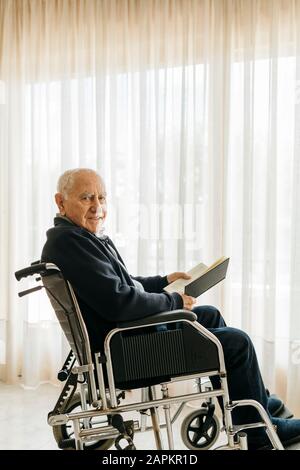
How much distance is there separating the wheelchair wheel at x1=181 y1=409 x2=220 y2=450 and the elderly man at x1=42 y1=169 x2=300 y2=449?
0.12m

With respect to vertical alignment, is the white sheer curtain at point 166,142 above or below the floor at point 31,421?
above

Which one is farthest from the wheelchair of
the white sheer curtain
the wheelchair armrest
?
the white sheer curtain

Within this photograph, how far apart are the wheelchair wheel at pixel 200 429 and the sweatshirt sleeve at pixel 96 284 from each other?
1.65ft

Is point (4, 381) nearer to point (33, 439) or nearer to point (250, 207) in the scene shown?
point (33, 439)

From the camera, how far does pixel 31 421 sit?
262 centimetres

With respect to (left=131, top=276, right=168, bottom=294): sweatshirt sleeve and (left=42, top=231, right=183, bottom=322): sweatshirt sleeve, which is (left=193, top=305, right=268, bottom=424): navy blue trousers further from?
(left=131, top=276, right=168, bottom=294): sweatshirt sleeve

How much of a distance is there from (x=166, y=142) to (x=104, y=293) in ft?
4.43

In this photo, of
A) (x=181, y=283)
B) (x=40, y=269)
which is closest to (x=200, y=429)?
(x=181, y=283)

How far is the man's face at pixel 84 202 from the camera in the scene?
197 cm

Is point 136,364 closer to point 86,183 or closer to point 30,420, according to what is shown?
point 86,183

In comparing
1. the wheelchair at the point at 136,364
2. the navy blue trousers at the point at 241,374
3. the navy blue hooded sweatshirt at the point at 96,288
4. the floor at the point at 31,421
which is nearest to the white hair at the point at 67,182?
the navy blue hooded sweatshirt at the point at 96,288

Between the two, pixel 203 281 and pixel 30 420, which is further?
pixel 30 420

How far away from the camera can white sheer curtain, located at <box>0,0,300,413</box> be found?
2.68 meters

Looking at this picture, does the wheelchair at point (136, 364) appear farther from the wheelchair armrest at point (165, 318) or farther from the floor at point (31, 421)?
the floor at point (31, 421)
